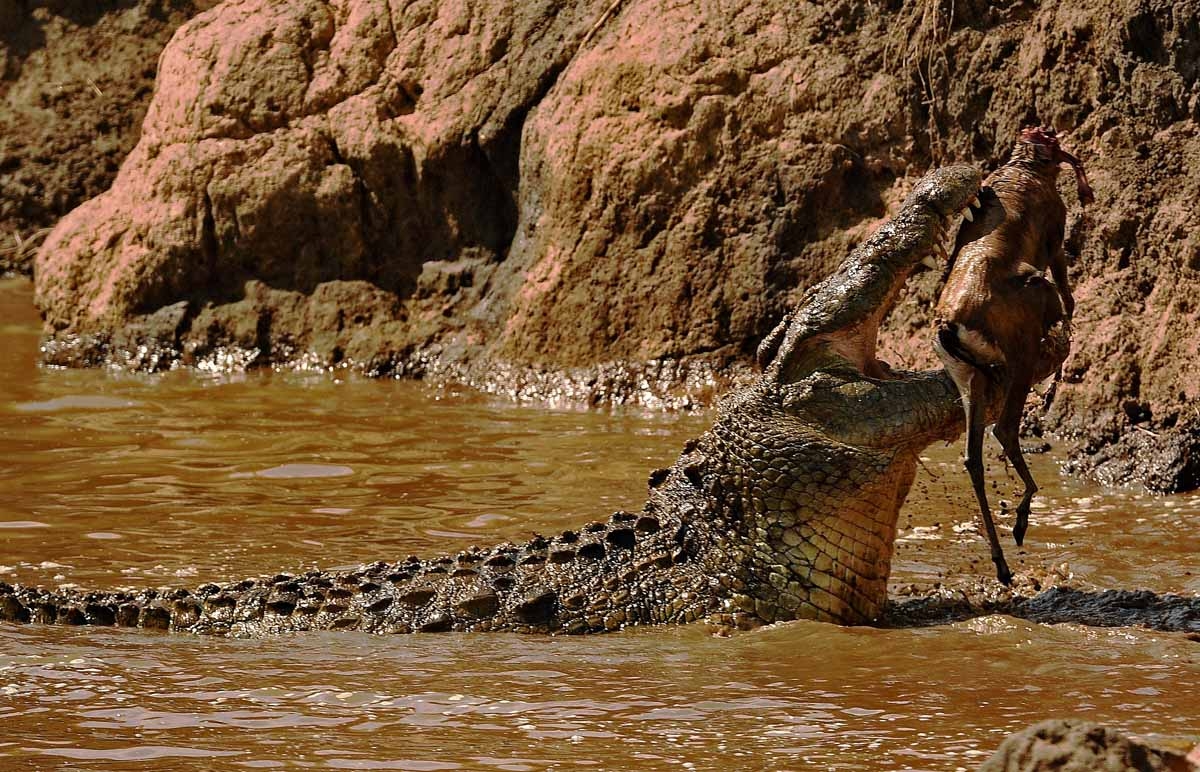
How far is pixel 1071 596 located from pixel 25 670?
3358mm

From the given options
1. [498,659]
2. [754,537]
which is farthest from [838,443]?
[498,659]

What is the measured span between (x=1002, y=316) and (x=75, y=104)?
40.3 feet

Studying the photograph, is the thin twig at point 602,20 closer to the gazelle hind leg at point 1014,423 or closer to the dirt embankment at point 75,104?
the dirt embankment at point 75,104

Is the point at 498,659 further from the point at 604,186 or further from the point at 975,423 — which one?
the point at 604,186

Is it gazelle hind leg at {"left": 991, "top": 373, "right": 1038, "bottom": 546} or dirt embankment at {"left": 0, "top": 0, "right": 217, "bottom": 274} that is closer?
gazelle hind leg at {"left": 991, "top": 373, "right": 1038, "bottom": 546}

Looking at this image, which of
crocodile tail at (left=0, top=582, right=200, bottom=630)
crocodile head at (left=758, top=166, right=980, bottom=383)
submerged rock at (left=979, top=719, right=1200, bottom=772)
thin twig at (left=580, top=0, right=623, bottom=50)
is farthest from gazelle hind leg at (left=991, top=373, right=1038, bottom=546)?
thin twig at (left=580, top=0, right=623, bottom=50)

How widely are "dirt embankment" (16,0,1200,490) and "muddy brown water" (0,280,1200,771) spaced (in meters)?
1.46

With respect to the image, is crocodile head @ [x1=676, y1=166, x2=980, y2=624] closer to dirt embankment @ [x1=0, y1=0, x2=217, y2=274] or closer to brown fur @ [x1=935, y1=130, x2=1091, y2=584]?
brown fur @ [x1=935, y1=130, x2=1091, y2=584]

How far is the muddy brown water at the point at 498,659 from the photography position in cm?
386

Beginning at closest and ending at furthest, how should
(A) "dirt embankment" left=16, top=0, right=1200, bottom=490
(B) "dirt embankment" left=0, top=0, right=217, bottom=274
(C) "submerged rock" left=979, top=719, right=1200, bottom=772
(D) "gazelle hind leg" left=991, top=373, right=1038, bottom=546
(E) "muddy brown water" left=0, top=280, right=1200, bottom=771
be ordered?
(C) "submerged rock" left=979, top=719, right=1200, bottom=772 → (E) "muddy brown water" left=0, top=280, right=1200, bottom=771 → (D) "gazelle hind leg" left=991, top=373, right=1038, bottom=546 → (A) "dirt embankment" left=16, top=0, right=1200, bottom=490 → (B) "dirt embankment" left=0, top=0, right=217, bottom=274

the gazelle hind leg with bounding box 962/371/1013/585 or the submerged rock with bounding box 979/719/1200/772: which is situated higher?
the gazelle hind leg with bounding box 962/371/1013/585

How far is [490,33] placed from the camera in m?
11.8

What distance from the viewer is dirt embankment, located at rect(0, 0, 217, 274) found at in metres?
15.2

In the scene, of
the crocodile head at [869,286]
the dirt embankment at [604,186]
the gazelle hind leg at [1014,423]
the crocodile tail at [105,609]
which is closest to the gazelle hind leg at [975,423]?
the gazelle hind leg at [1014,423]
